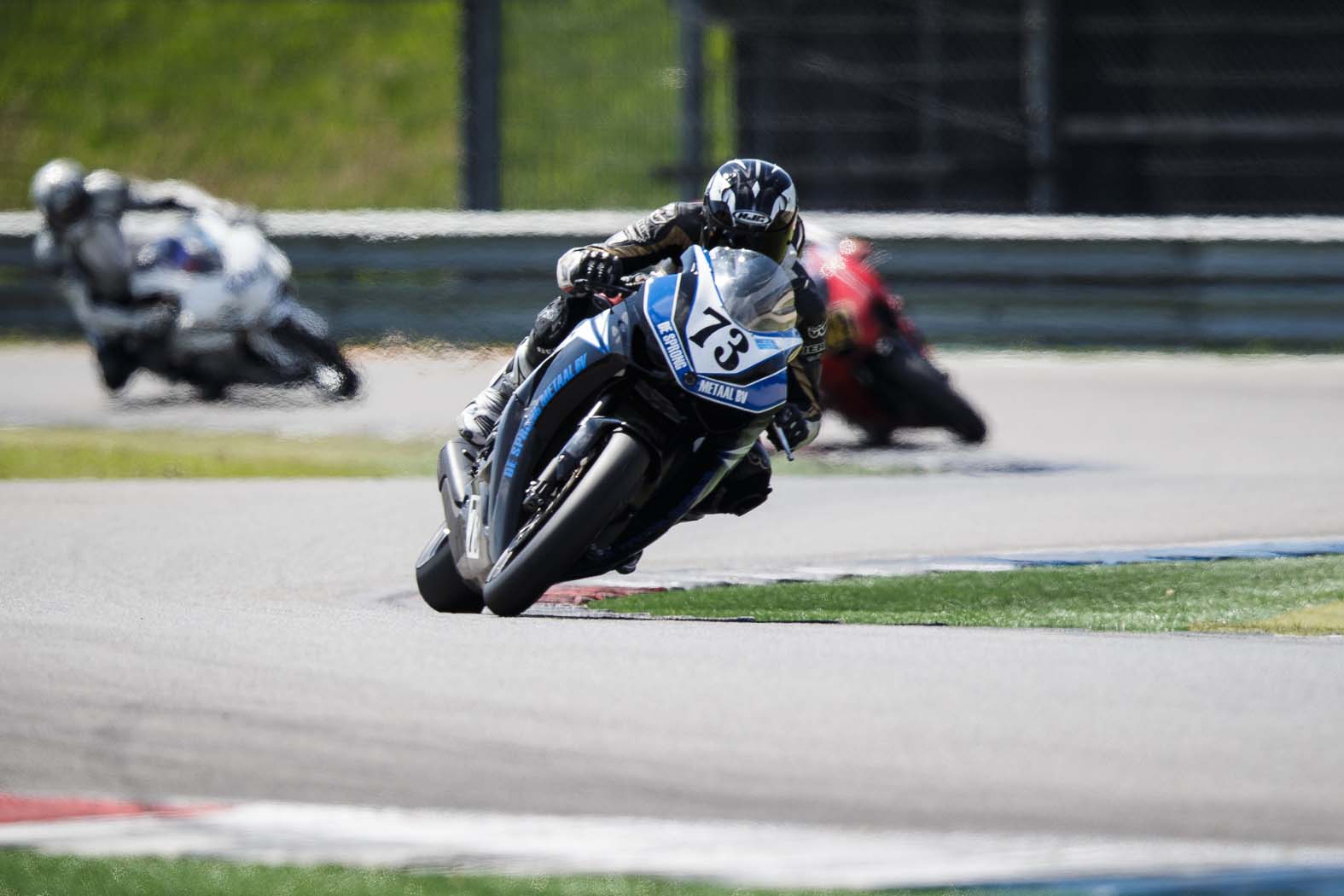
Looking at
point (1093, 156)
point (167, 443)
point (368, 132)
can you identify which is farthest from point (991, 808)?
point (368, 132)

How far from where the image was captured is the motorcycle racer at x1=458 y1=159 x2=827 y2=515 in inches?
288

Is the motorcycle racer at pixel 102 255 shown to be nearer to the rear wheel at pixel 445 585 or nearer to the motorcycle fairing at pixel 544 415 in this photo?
the rear wheel at pixel 445 585

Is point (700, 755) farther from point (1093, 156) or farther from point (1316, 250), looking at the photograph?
point (1093, 156)

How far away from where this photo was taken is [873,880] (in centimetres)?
427

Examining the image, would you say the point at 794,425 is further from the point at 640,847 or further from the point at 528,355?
the point at 640,847

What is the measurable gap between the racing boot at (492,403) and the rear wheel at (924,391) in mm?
4558

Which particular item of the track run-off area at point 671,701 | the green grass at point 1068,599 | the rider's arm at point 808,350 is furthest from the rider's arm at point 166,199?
the green grass at point 1068,599

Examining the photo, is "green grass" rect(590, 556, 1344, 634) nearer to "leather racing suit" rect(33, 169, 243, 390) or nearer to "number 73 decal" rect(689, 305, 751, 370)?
"number 73 decal" rect(689, 305, 751, 370)

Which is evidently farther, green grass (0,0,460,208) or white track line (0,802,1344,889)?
green grass (0,0,460,208)

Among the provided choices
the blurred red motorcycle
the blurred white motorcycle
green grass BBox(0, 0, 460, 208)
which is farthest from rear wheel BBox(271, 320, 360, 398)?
green grass BBox(0, 0, 460, 208)

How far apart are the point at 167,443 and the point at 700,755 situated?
7780 millimetres

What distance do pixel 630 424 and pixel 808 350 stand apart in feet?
3.90

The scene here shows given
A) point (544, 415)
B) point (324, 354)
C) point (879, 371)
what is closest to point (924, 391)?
point (879, 371)

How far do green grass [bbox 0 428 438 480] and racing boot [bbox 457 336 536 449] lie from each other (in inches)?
149
